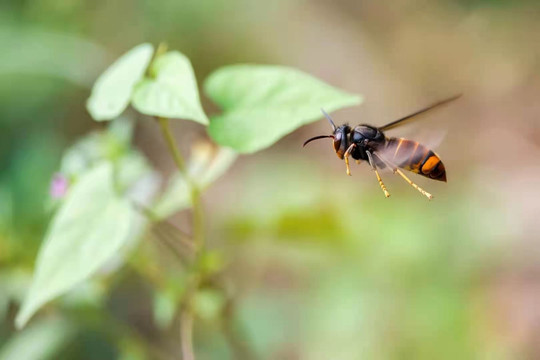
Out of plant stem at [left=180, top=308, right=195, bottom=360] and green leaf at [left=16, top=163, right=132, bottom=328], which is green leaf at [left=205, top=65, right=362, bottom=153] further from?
plant stem at [left=180, top=308, right=195, bottom=360]

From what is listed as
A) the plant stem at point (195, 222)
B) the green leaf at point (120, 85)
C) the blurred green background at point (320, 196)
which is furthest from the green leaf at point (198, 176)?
the green leaf at point (120, 85)

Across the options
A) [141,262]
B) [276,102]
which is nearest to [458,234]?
[141,262]

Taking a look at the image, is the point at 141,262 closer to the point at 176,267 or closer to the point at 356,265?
the point at 176,267

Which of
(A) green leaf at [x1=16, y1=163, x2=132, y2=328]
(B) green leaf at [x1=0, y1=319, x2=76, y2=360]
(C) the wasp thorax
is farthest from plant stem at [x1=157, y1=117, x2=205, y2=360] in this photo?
(B) green leaf at [x1=0, y1=319, x2=76, y2=360]

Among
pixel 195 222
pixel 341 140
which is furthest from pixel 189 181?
pixel 341 140

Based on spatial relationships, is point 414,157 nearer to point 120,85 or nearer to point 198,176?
point 120,85

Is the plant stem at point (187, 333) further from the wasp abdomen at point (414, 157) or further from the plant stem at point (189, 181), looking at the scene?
the wasp abdomen at point (414, 157)
